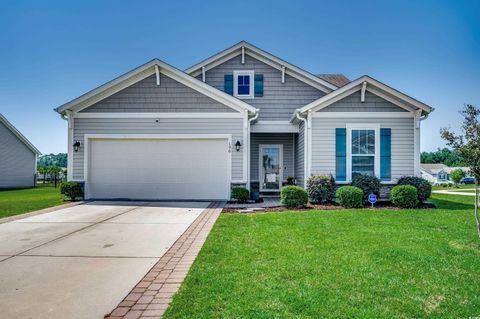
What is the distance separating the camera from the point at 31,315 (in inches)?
118

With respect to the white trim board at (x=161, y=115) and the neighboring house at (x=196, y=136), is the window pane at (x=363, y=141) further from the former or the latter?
the white trim board at (x=161, y=115)

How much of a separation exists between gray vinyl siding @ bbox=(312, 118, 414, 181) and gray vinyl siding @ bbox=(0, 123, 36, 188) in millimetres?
23579

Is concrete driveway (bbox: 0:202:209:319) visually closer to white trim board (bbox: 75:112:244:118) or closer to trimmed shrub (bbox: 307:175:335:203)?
trimmed shrub (bbox: 307:175:335:203)

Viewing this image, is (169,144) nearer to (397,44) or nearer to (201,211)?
(201,211)

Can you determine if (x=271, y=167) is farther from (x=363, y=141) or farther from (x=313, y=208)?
(x=313, y=208)

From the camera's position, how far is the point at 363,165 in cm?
1198

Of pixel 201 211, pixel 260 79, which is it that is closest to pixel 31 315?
pixel 201 211

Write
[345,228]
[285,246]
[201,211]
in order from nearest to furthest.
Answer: [285,246]
[345,228]
[201,211]

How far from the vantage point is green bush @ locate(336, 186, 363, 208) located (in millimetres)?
10320

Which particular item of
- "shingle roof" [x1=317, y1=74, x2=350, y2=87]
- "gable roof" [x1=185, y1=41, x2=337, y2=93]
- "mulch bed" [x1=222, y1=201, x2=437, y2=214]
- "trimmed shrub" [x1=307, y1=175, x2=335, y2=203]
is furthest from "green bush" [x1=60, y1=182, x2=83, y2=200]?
"shingle roof" [x1=317, y1=74, x2=350, y2=87]

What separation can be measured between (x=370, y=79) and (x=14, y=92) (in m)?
20.3

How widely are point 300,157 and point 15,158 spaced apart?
23.4 m

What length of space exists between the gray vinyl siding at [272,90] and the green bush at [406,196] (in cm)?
619

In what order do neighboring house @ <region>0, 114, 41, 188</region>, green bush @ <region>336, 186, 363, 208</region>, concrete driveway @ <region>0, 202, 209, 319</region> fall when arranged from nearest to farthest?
concrete driveway @ <region>0, 202, 209, 319</region> < green bush @ <region>336, 186, 363, 208</region> < neighboring house @ <region>0, 114, 41, 188</region>
